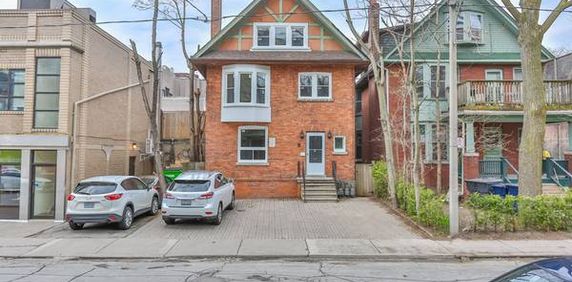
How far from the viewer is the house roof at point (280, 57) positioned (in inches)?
773

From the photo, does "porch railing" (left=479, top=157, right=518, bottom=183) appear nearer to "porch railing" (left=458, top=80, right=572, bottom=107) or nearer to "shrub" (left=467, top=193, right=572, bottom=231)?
"porch railing" (left=458, top=80, right=572, bottom=107)

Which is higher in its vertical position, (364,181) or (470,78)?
(470,78)

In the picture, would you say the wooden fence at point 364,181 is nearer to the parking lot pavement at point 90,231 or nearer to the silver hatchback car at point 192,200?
the silver hatchback car at point 192,200

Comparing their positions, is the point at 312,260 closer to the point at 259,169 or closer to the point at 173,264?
the point at 173,264

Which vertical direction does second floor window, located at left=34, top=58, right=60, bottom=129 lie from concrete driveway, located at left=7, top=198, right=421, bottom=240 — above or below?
above

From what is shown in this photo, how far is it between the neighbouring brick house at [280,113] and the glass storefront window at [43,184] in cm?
672

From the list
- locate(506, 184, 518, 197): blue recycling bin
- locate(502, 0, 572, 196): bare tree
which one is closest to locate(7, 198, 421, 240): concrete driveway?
locate(502, 0, 572, 196): bare tree

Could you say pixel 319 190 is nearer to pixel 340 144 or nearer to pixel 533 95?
pixel 340 144

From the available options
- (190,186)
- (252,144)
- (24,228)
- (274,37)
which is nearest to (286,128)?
(252,144)

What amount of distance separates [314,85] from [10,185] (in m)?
13.5

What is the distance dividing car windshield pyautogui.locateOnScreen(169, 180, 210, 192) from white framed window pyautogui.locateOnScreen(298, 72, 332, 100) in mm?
8456

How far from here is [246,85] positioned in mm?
19938

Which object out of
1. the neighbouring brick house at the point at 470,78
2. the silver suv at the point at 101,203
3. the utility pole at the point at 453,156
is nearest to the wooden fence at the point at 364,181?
the neighbouring brick house at the point at 470,78

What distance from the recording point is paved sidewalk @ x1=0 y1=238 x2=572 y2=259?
9797 mm
